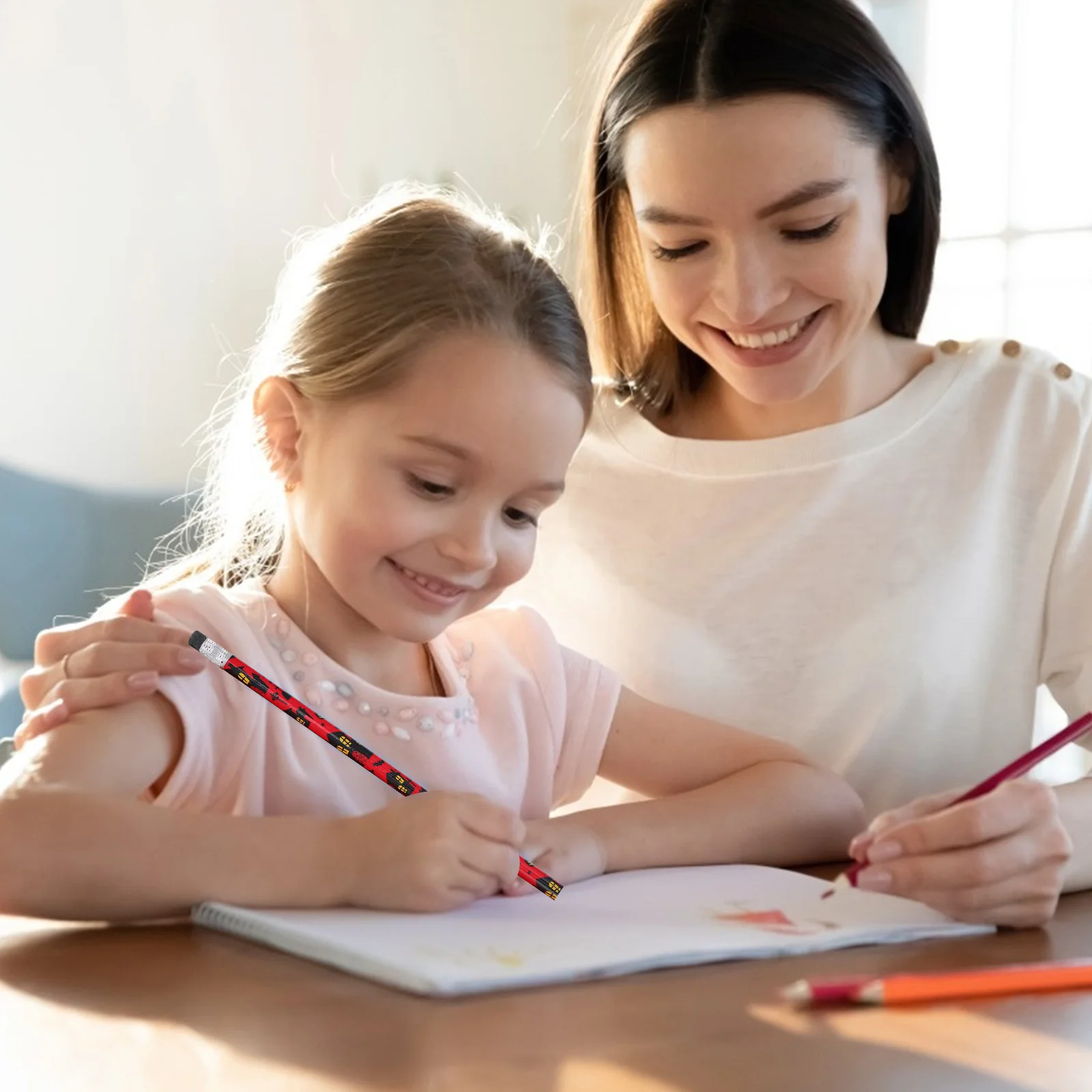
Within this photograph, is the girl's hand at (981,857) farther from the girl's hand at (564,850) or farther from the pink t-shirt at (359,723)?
the pink t-shirt at (359,723)

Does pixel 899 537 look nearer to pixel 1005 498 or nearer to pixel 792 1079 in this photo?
pixel 1005 498

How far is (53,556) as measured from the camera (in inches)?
106

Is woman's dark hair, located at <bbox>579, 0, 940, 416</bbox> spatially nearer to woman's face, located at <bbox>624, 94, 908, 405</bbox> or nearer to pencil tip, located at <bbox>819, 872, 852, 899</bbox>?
woman's face, located at <bbox>624, 94, 908, 405</bbox>

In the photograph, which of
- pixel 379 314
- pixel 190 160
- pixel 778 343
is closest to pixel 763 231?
pixel 778 343

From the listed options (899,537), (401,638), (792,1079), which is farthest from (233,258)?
(792,1079)

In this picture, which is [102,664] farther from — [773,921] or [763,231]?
[763,231]

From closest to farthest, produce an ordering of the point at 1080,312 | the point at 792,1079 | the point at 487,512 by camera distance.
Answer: the point at 792,1079 → the point at 487,512 → the point at 1080,312

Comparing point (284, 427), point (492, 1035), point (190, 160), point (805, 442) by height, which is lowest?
point (492, 1035)

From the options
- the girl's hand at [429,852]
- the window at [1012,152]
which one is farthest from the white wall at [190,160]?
the girl's hand at [429,852]

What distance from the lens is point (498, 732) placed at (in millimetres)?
1223

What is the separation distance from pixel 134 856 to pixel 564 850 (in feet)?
0.96

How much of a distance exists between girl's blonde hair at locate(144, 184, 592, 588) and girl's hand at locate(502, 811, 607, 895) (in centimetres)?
30

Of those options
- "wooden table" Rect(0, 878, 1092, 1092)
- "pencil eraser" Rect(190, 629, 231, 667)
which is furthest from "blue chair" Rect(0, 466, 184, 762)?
"wooden table" Rect(0, 878, 1092, 1092)

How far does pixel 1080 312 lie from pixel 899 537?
156cm
